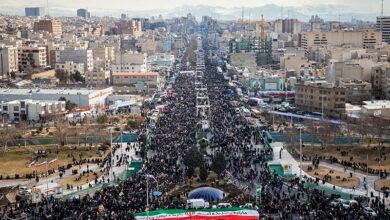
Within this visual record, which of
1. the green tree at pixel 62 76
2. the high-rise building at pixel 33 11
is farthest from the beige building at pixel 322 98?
the high-rise building at pixel 33 11

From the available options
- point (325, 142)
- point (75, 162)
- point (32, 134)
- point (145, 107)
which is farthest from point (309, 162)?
point (145, 107)

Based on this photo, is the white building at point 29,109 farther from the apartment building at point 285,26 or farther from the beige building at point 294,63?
the apartment building at point 285,26

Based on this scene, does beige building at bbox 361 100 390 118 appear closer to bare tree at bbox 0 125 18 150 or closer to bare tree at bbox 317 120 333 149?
bare tree at bbox 317 120 333 149

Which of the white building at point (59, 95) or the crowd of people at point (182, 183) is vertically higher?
the white building at point (59, 95)

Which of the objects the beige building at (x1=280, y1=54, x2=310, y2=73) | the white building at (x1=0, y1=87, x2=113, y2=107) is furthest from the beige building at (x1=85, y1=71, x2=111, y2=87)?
the beige building at (x1=280, y1=54, x2=310, y2=73)

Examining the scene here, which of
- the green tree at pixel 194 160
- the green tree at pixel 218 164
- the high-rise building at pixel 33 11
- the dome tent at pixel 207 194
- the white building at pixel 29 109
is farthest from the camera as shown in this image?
the high-rise building at pixel 33 11

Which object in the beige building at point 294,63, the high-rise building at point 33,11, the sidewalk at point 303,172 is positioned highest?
the high-rise building at point 33,11

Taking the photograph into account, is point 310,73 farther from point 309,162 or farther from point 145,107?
point 309,162
